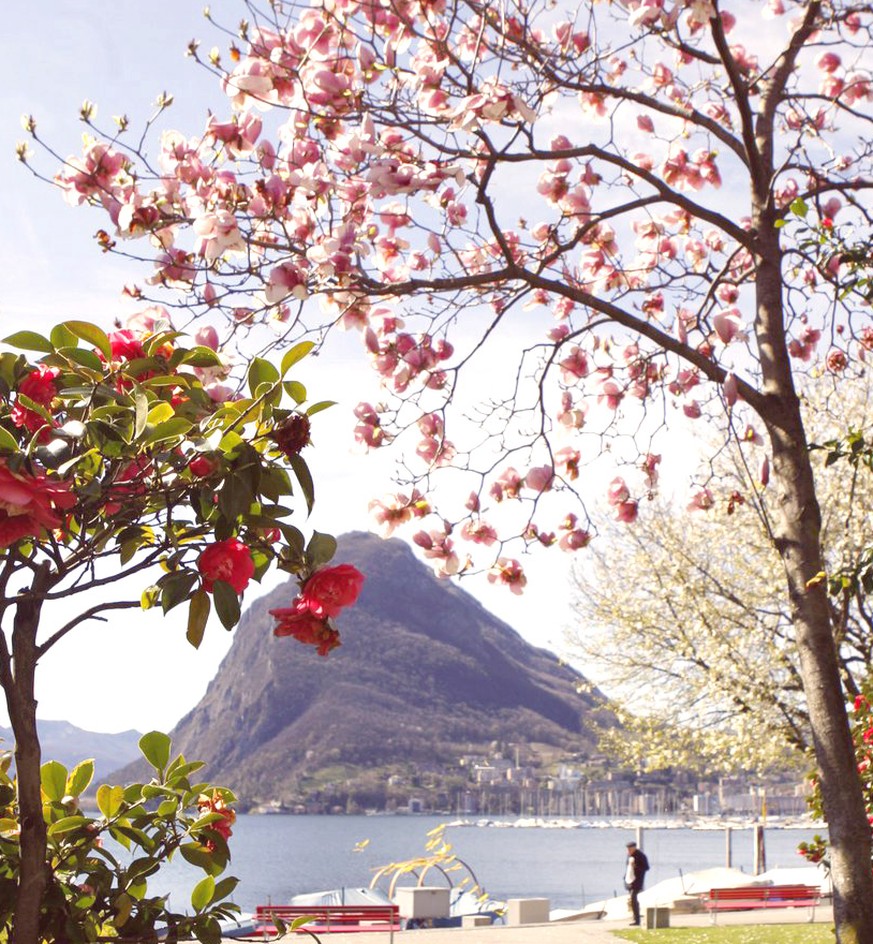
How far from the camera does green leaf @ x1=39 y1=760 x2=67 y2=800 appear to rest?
292 centimetres

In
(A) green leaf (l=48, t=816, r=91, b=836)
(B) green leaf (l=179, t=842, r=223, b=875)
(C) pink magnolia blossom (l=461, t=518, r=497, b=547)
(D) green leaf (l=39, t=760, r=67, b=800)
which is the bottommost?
(B) green leaf (l=179, t=842, r=223, b=875)

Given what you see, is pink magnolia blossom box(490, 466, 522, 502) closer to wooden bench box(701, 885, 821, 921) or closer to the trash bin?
the trash bin

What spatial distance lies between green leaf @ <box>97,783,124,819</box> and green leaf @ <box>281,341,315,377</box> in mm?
1232

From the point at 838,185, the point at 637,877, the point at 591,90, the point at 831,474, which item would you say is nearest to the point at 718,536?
the point at 831,474

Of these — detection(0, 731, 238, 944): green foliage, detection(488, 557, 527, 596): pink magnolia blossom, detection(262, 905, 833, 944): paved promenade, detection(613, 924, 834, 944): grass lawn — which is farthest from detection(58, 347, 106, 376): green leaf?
detection(262, 905, 833, 944): paved promenade

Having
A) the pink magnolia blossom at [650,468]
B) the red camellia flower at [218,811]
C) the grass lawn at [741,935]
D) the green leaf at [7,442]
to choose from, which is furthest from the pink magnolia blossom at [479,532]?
the grass lawn at [741,935]

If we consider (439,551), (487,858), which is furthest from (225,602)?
(487,858)

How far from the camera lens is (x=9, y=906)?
264 centimetres

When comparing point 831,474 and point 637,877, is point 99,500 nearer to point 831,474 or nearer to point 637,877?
point 831,474

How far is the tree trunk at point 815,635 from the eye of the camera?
5641 millimetres

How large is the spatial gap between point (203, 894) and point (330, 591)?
98 cm

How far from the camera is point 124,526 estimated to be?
2.63 meters

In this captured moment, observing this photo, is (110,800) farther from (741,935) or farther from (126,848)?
(741,935)

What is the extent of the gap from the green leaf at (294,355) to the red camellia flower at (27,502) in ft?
1.89
